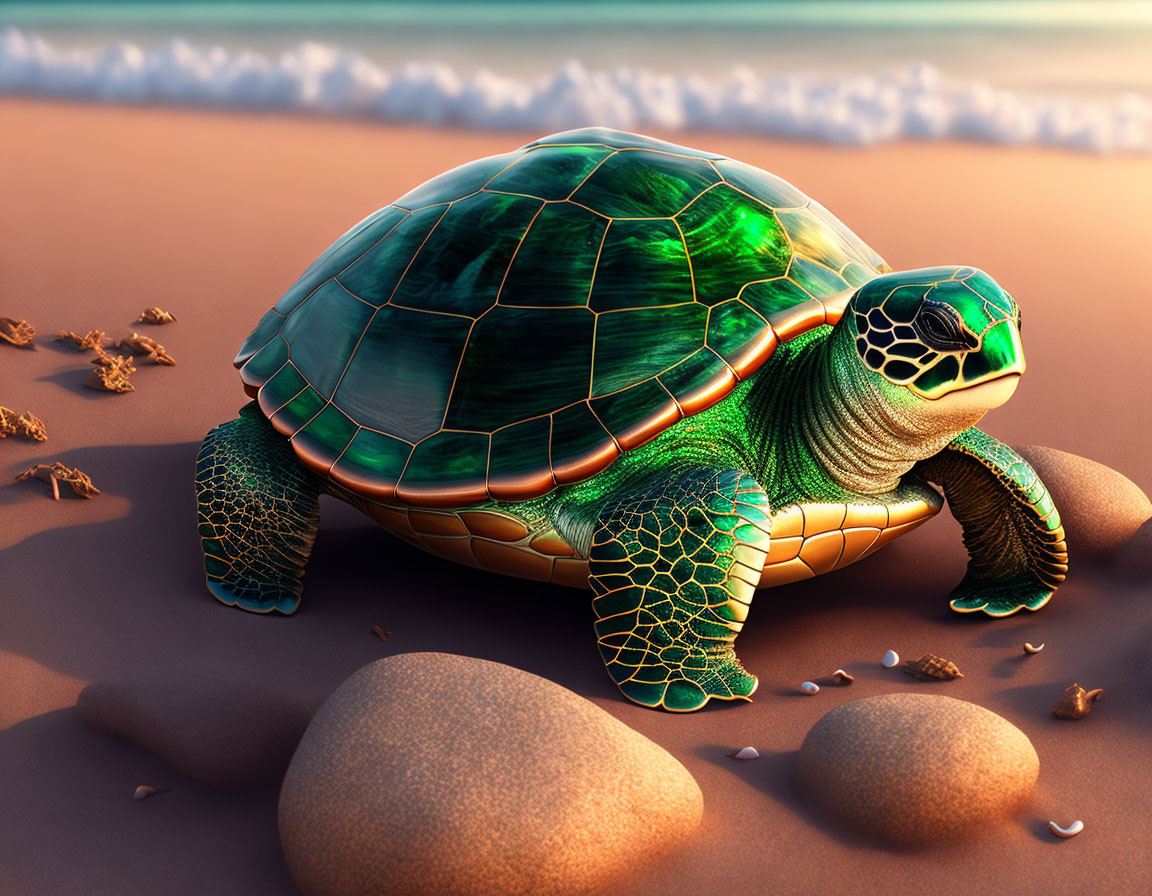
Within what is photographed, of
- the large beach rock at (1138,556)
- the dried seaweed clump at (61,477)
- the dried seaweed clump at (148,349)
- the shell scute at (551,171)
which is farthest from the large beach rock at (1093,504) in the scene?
the dried seaweed clump at (148,349)

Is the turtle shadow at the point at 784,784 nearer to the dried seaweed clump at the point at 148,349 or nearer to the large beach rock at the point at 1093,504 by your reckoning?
the large beach rock at the point at 1093,504

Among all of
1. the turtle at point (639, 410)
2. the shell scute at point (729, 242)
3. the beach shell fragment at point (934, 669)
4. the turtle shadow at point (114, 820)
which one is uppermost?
the shell scute at point (729, 242)

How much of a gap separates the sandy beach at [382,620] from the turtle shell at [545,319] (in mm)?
512

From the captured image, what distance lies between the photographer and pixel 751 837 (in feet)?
6.95

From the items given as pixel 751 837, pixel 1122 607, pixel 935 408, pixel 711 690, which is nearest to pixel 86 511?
pixel 711 690

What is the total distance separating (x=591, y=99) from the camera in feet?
34.2

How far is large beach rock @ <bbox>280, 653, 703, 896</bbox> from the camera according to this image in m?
1.87

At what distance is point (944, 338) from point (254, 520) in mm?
2088

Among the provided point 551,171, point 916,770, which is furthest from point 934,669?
point 551,171

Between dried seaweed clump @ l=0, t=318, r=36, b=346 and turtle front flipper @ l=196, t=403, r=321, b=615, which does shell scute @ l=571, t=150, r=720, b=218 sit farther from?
dried seaweed clump @ l=0, t=318, r=36, b=346

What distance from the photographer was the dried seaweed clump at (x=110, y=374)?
3.99m

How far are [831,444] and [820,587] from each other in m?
0.59

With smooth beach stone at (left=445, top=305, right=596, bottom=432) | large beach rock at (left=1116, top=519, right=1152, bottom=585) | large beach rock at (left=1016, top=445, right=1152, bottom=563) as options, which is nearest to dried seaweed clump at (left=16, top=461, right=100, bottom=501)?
smooth beach stone at (left=445, top=305, right=596, bottom=432)

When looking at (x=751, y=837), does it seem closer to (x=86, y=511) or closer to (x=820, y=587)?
(x=820, y=587)
